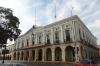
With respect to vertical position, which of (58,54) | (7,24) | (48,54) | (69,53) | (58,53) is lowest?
(48,54)

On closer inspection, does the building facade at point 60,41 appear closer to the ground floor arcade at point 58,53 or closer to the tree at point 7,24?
the ground floor arcade at point 58,53

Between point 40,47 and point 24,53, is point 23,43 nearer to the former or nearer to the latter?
point 24,53

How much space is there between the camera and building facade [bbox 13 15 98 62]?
96.9 ft

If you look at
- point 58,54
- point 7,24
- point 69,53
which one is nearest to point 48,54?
point 58,54

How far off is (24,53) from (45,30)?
591 inches

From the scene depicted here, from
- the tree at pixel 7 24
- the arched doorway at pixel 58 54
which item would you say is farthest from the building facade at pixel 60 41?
the tree at pixel 7 24

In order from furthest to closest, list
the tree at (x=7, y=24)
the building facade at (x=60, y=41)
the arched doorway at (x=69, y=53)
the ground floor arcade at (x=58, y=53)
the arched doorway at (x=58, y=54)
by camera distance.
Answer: the arched doorway at (x=58, y=54) < the arched doorway at (x=69, y=53) < the building facade at (x=60, y=41) < the ground floor arcade at (x=58, y=53) < the tree at (x=7, y=24)

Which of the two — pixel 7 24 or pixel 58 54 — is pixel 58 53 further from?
pixel 7 24

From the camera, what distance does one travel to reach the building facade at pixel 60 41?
29.5m

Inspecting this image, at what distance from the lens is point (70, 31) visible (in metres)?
30.4

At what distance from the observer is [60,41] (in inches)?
1261

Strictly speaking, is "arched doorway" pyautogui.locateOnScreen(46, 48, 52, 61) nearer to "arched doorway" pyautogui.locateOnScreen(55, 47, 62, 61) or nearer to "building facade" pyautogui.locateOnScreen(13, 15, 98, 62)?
"building facade" pyautogui.locateOnScreen(13, 15, 98, 62)

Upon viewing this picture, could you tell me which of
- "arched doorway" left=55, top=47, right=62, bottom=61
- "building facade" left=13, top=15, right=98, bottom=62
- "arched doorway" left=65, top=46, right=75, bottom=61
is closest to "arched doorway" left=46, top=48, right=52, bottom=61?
"building facade" left=13, top=15, right=98, bottom=62

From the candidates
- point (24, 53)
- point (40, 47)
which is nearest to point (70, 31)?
point (40, 47)
